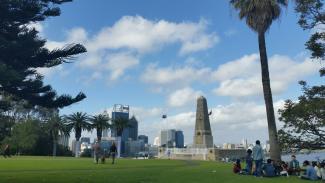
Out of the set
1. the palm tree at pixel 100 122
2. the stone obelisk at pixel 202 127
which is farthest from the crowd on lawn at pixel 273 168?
the palm tree at pixel 100 122

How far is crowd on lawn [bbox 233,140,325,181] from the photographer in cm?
1766

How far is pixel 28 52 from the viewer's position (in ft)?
65.0

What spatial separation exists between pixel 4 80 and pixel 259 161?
1088 cm

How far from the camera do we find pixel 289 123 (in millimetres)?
16641

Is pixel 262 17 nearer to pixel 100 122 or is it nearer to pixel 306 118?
pixel 306 118

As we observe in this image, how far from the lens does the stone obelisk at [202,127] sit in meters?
70.6

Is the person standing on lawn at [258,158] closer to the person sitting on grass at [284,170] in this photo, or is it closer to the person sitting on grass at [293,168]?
the person sitting on grass at [284,170]

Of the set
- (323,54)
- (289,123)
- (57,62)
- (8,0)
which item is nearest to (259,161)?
(289,123)

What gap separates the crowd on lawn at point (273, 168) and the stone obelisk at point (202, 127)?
4977cm

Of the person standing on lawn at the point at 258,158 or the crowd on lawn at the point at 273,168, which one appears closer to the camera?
the crowd on lawn at the point at 273,168

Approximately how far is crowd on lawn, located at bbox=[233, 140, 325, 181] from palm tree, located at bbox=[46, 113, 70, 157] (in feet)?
195

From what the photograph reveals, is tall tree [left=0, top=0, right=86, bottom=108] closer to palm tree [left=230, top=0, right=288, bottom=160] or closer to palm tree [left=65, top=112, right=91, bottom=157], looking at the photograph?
palm tree [left=230, top=0, right=288, bottom=160]

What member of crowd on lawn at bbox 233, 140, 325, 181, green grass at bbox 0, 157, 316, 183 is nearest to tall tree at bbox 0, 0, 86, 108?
green grass at bbox 0, 157, 316, 183

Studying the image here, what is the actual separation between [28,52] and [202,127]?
53377 mm
